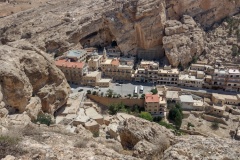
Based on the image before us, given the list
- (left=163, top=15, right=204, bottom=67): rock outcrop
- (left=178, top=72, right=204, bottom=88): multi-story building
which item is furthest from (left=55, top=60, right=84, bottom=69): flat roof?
(left=178, top=72, right=204, bottom=88): multi-story building

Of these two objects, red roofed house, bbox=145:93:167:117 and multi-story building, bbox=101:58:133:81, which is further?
multi-story building, bbox=101:58:133:81

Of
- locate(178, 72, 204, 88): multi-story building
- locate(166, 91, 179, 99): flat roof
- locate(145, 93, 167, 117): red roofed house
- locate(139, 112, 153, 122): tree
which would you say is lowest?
locate(139, 112, 153, 122): tree

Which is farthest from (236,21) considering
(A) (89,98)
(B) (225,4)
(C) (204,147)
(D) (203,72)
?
(C) (204,147)

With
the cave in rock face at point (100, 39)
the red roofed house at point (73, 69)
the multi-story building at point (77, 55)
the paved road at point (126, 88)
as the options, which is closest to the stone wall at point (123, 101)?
the paved road at point (126, 88)

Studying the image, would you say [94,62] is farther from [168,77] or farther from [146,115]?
[146,115]

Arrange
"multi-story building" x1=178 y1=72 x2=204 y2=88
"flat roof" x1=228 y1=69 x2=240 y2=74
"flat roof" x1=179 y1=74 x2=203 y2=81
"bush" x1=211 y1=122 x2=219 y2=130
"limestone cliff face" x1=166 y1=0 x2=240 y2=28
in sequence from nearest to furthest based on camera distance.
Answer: "bush" x1=211 y1=122 x2=219 y2=130 → "flat roof" x1=228 y1=69 x2=240 y2=74 → "multi-story building" x1=178 y1=72 x2=204 y2=88 → "flat roof" x1=179 y1=74 x2=203 y2=81 → "limestone cliff face" x1=166 y1=0 x2=240 y2=28

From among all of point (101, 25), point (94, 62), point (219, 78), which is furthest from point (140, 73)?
point (101, 25)

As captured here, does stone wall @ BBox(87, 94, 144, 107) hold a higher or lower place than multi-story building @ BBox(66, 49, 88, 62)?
lower

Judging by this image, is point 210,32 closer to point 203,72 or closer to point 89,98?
point 203,72

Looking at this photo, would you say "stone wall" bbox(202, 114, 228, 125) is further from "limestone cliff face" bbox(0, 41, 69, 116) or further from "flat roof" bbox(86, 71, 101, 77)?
"limestone cliff face" bbox(0, 41, 69, 116)
